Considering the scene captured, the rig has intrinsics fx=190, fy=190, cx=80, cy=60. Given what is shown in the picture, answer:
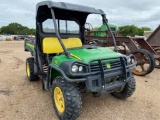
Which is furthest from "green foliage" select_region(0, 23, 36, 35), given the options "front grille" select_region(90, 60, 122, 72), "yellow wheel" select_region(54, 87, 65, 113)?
"front grille" select_region(90, 60, 122, 72)

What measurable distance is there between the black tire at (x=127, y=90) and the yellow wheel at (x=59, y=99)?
1.34 meters

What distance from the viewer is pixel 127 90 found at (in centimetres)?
387

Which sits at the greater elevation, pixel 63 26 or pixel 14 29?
pixel 14 29

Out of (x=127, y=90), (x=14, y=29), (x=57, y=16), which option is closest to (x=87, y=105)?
(x=127, y=90)

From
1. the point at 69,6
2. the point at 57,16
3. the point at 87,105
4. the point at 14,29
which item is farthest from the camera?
the point at 14,29

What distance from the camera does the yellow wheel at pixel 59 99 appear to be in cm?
337

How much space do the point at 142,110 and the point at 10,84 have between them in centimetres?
357

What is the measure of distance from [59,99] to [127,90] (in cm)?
140

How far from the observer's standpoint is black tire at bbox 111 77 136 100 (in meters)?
3.81

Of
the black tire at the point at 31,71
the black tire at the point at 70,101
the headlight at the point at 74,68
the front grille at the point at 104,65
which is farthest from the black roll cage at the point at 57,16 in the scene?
the black tire at the point at 70,101

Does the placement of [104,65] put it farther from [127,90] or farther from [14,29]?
[14,29]

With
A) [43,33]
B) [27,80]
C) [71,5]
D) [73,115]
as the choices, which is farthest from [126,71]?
[27,80]

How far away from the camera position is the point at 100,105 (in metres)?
3.89

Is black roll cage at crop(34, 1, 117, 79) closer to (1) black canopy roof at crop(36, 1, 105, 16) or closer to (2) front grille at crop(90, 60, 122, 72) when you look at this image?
(1) black canopy roof at crop(36, 1, 105, 16)
